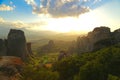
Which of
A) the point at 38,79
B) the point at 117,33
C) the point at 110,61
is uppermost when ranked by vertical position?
the point at 117,33

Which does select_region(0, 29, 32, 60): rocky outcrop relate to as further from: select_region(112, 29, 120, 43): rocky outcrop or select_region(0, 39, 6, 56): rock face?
select_region(112, 29, 120, 43): rocky outcrop

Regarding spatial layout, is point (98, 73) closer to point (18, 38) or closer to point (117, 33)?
point (117, 33)

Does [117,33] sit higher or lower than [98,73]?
higher

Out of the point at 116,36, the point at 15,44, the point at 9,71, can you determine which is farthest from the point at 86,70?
the point at 15,44

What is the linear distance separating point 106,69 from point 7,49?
97118 millimetres

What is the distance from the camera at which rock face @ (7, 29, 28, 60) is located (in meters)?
156

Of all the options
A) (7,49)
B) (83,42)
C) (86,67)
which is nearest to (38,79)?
(86,67)

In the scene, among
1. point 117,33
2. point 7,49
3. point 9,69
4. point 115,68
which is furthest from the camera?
point 7,49

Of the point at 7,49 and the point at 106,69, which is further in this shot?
the point at 7,49

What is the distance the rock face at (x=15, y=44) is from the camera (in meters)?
156

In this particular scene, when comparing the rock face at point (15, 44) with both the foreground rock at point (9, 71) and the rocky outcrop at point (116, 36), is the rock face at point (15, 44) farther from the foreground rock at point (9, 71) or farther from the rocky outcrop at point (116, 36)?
the foreground rock at point (9, 71)

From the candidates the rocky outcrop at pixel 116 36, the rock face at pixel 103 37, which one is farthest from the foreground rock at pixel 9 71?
the rocky outcrop at pixel 116 36

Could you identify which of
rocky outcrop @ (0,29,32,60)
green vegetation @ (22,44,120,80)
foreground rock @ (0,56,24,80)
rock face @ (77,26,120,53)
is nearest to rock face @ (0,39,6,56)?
rocky outcrop @ (0,29,32,60)

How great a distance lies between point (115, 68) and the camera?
240 ft
